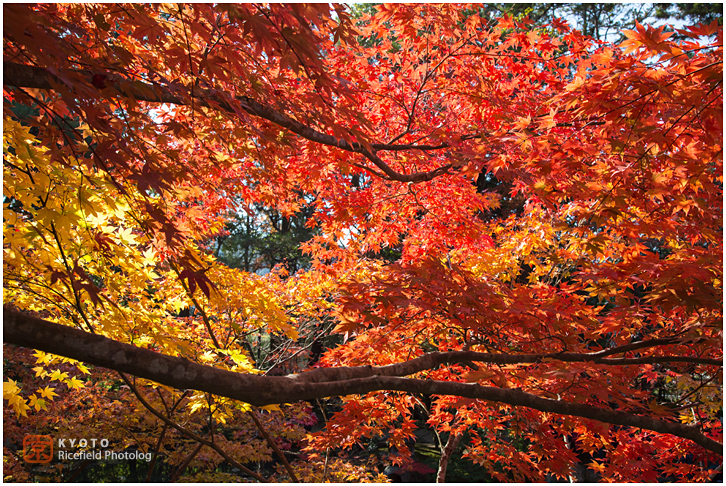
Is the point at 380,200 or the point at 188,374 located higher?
the point at 380,200

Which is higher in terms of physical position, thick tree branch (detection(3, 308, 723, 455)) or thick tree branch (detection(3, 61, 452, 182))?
thick tree branch (detection(3, 61, 452, 182))

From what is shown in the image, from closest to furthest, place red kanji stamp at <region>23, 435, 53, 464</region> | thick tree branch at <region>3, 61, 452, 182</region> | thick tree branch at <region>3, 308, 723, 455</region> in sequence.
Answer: thick tree branch at <region>3, 308, 723, 455</region> → thick tree branch at <region>3, 61, 452, 182</region> → red kanji stamp at <region>23, 435, 53, 464</region>

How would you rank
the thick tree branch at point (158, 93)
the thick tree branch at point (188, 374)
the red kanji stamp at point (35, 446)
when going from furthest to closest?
the red kanji stamp at point (35, 446) < the thick tree branch at point (158, 93) < the thick tree branch at point (188, 374)

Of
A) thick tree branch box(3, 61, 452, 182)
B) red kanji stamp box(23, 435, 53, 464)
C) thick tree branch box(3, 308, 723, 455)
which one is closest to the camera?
thick tree branch box(3, 308, 723, 455)

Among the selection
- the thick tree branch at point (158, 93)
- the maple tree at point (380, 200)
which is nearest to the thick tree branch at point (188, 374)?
the maple tree at point (380, 200)

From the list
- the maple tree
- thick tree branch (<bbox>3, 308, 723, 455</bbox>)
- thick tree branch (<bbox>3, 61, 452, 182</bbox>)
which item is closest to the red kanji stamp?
the maple tree

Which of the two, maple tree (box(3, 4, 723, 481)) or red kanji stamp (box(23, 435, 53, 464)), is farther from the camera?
red kanji stamp (box(23, 435, 53, 464))

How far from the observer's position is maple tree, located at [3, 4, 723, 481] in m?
2.18

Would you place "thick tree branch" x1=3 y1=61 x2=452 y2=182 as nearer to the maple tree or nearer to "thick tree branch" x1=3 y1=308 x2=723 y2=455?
the maple tree

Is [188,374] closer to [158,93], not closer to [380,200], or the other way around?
[158,93]

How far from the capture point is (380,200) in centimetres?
546

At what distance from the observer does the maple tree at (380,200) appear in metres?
2.18

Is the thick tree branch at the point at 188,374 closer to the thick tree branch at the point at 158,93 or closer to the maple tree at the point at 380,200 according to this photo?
the maple tree at the point at 380,200

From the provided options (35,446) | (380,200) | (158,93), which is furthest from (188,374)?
(35,446)
